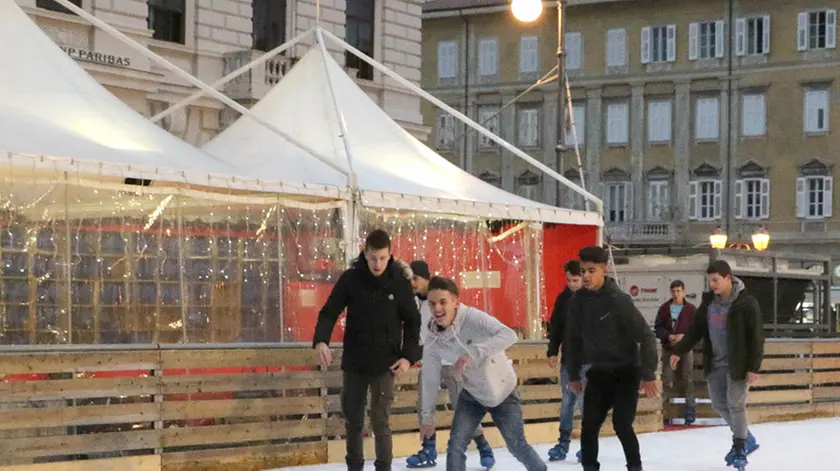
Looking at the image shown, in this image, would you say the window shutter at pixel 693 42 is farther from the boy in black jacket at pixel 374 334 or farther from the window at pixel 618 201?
the boy in black jacket at pixel 374 334

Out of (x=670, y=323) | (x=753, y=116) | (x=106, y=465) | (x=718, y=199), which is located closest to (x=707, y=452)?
(x=670, y=323)

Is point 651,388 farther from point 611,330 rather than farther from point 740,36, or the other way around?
point 740,36

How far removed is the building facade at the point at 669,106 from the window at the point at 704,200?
6cm

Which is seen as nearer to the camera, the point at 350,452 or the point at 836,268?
the point at 350,452

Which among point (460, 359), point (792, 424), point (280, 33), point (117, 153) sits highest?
point (280, 33)

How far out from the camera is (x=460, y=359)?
11.7 m

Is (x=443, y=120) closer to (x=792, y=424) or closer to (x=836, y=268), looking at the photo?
(x=836, y=268)

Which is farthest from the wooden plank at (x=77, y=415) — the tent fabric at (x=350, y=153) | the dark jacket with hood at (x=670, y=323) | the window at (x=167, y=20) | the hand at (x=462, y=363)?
the window at (x=167, y=20)

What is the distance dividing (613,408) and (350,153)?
21.7ft

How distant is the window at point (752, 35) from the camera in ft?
221

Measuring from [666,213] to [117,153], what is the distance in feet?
182

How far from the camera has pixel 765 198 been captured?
6706cm

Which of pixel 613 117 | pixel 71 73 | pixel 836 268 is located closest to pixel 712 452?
pixel 71 73

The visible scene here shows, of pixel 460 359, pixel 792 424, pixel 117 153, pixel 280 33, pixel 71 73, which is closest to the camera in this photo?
pixel 460 359
